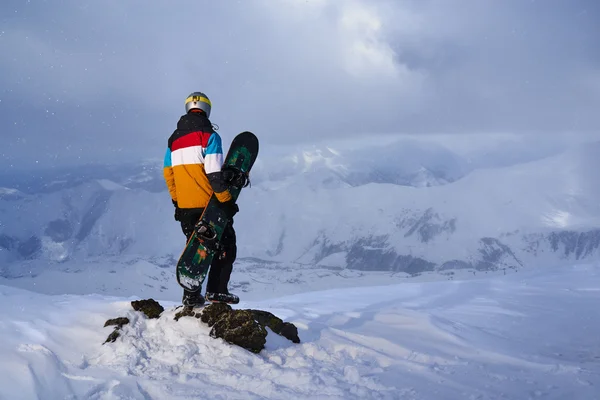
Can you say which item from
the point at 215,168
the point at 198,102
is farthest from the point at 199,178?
the point at 198,102

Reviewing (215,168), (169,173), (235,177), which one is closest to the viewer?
(215,168)

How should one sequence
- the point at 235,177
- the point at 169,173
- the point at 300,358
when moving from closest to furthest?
the point at 300,358, the point at 235,177, the point at 169,173

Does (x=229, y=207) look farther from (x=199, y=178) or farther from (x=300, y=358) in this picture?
(x=300, y=358)

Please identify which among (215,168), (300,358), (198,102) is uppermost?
(198,102)

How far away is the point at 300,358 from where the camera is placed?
6.03 metres

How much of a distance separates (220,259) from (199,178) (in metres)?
1.37

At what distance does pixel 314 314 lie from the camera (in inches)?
407

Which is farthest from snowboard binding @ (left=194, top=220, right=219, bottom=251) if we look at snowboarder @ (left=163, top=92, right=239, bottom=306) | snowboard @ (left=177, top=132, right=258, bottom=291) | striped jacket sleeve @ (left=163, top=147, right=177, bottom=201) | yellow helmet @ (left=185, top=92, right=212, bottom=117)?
yellow helmet @ (left=185, top=92, right=212, bottom=117)

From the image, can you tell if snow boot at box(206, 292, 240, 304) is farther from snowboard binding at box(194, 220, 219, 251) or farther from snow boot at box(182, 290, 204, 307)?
snowboard binding at box(194, 220, 219, 251)

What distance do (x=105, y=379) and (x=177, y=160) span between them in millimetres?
3458

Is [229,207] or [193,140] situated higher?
[193,140]

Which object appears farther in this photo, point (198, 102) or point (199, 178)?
point (198, 102)

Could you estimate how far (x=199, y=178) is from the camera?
7.11 metres

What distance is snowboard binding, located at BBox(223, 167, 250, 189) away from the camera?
267 inches
